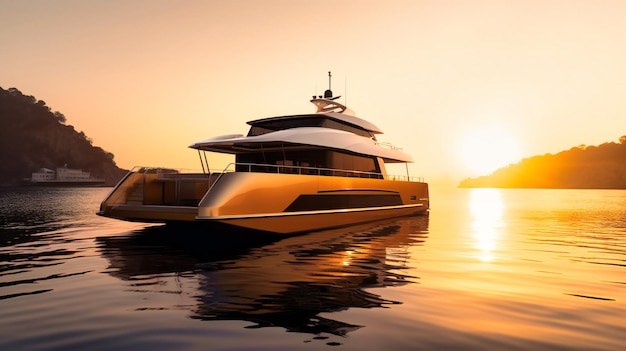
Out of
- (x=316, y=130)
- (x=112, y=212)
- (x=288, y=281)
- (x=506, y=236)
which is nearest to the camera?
(x=288, y=281)

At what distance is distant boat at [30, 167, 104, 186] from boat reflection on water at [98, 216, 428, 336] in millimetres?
138727

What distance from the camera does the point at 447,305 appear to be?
548 centimetres

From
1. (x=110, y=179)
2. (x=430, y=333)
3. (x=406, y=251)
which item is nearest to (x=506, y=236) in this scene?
(x=406, y=251)

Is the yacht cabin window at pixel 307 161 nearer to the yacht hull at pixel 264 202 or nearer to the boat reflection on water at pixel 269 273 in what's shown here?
the yacht hull at pixel 264 202

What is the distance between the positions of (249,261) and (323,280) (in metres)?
2.41

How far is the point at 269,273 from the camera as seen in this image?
747 cm

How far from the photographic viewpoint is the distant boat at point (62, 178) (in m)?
125

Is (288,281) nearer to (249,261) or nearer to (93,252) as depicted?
(249,261)

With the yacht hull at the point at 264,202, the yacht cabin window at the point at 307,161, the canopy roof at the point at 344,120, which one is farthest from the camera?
the canopy roof at the point at 344,120

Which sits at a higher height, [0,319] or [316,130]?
[316,130]

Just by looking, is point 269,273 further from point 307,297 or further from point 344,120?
point 344,120

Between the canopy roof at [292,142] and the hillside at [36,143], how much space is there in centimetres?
14877

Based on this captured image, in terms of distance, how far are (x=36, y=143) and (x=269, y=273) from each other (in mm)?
168313

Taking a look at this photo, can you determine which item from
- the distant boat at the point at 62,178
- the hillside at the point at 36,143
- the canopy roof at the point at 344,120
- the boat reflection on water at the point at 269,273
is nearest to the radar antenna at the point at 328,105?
the canopy roof at the point at 344,120
